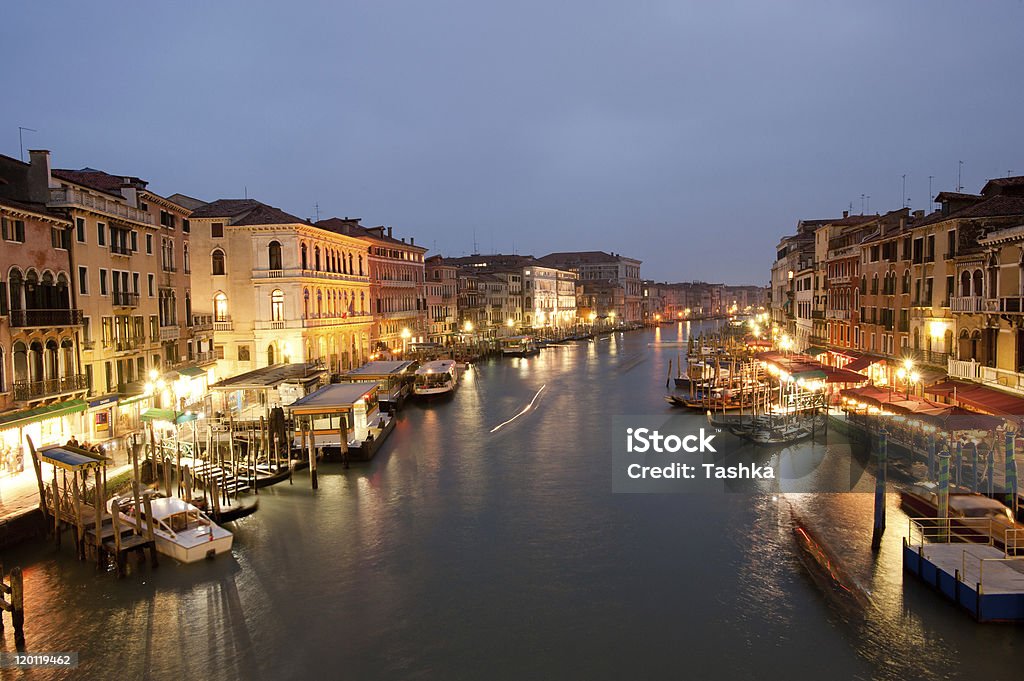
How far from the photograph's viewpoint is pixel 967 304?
2052 centimetres

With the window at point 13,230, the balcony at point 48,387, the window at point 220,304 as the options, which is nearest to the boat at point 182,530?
the balcony at point 48,387

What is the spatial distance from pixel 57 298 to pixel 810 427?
2297cm

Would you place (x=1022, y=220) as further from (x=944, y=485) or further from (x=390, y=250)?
(x=390, y=250)

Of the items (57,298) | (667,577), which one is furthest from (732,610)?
(57,298)

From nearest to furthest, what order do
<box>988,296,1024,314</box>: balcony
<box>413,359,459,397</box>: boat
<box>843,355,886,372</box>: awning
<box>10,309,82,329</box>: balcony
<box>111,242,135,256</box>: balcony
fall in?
<box>10,309,82,329</box>: balcony < <box>988,296,1024,314</box>: balcony < <box>111,242,135,256</box>: balcony < <box>843,355,886,372</box>: awning < <box>413,359,459,397</box>: boat

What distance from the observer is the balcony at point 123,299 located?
69.7ft

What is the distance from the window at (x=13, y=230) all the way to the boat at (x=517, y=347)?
4825 cm

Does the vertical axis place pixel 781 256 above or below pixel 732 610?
above

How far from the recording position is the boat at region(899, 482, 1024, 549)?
40.5 feet

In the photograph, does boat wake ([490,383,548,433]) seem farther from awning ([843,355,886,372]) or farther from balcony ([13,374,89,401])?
balcony ([13,374,89,401])

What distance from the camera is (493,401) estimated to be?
34781 millimetres

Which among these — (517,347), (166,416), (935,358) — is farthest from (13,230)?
(517,347)

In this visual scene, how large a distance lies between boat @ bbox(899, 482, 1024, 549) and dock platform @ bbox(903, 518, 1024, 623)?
10.5 inches

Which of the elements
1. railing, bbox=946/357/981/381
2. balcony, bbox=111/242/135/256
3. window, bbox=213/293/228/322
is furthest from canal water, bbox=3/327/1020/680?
window, bbox=213/293/228/322
